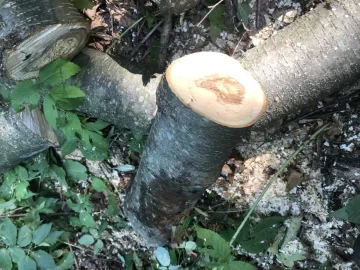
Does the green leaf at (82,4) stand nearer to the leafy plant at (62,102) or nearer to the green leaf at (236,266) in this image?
the leafy plant at (62,102)

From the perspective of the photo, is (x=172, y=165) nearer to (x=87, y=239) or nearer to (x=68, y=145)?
(x=68, y=145)

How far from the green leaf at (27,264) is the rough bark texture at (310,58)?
1338 mm

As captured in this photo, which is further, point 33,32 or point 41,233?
point 41,233

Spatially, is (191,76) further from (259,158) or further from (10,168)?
(10,168)

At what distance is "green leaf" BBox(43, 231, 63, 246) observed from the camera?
206 centimetres

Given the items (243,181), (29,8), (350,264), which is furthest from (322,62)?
(29,8)

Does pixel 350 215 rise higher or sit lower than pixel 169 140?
lower

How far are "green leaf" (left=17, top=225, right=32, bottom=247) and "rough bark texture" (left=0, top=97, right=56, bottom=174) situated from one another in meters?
0.36

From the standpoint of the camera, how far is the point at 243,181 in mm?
1755

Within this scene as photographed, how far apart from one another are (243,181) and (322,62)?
633 mm

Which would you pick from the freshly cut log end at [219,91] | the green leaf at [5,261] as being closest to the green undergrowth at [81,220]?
the green leaf at [5,261]

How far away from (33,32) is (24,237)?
1103 millimetres

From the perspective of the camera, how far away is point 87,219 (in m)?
2.05

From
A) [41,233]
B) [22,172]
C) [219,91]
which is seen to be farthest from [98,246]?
[219,91]
